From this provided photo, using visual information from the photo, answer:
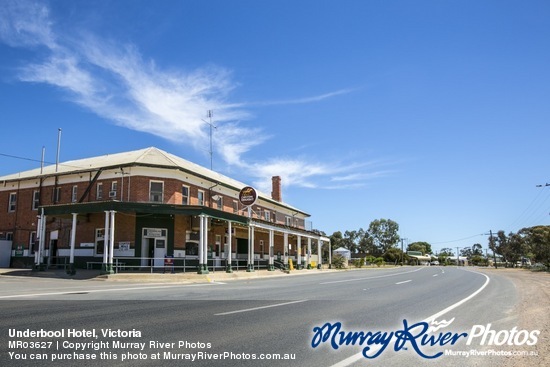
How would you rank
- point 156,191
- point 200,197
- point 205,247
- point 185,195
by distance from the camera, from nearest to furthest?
point 205,247 → point 156,191 → point 185,195 → point 200,197

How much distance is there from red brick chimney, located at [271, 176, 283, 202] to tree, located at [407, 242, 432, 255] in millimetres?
120175

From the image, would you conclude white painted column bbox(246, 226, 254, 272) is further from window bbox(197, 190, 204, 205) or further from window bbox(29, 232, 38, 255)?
window bbox(29, 232, 38, 255)

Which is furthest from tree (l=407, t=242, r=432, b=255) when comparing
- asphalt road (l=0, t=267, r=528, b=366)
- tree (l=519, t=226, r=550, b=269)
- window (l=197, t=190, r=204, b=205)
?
asphalt road (l=0, t=267, r=528, b=366)

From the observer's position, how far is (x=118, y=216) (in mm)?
29719

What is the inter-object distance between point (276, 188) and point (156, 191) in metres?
26.8

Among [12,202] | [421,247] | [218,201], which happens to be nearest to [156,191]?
[218,201]

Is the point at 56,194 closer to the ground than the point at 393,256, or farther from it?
farther from it

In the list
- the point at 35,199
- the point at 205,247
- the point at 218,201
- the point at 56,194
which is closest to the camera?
the point at 205,247

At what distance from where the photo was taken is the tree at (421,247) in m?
165

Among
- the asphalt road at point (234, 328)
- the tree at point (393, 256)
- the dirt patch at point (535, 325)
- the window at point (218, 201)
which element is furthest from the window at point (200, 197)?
the tree at point (393, 256)

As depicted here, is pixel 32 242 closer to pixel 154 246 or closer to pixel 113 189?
pixel 113 189

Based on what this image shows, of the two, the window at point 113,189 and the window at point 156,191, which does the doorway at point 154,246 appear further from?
the window at point 113,189

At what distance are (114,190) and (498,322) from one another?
1069 inches

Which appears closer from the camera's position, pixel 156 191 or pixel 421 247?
pixel 156 191
